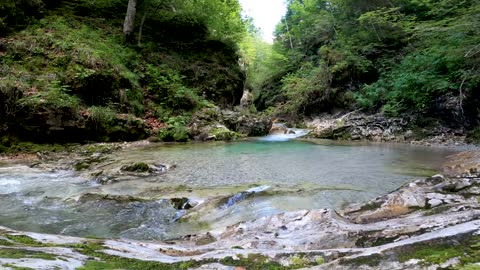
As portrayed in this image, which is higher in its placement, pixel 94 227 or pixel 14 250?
pixel 14 250

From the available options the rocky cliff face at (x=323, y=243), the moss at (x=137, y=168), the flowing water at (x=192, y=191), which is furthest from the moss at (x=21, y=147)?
the rocky cliff face at (x=323, y=243)

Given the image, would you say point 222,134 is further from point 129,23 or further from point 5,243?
point 5,243

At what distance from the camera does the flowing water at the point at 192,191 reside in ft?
13.8

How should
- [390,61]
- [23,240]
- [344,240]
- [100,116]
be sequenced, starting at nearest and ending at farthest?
1. [23,240]
2. [344,240]
3. [100,116]
4. [390,61]

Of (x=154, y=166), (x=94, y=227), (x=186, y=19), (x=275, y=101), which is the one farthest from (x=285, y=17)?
(x=94, y=227)

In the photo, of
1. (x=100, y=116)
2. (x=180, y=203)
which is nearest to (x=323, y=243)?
(x=180, y=203)

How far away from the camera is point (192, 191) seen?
5.35m

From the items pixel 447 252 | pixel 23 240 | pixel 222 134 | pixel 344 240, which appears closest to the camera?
pixel 447 252

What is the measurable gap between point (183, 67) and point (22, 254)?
1517cm

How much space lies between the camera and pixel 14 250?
2193 mm

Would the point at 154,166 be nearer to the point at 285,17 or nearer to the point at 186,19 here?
the point at 186,19

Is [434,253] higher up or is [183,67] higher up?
[183,67]

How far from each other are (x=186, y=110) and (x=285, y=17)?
87.5 feet

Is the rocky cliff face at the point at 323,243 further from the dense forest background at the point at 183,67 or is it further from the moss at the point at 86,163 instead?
the dense forest background at the point at 183,67
